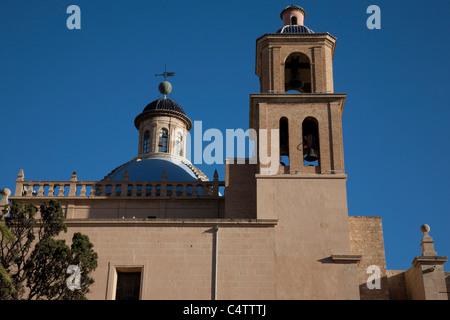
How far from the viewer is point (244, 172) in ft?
81.0

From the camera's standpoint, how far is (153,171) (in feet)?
93.8

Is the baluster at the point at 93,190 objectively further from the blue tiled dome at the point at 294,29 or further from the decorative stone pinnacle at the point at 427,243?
the decorative stone pinnacle at the point at 427,243

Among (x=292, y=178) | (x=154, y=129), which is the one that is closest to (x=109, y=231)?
(x=292, y=178)

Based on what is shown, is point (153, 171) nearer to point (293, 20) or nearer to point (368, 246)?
point (293, 20)

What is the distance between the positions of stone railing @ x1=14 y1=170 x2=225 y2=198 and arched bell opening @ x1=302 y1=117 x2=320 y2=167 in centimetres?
340

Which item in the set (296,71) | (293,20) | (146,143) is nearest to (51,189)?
(146,143)

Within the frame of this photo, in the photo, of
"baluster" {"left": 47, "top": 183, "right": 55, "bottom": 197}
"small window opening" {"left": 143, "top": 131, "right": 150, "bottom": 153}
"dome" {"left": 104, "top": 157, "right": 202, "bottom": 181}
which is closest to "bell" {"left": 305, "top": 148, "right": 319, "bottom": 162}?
"dome" {"left": 104, "top": 157, "right": 202, "bottom": 181}

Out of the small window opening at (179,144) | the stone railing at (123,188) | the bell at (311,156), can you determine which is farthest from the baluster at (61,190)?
the bell at (311,156)

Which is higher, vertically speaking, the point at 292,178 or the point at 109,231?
the point at 292,178

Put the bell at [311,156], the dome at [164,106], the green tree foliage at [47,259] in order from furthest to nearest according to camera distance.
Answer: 1. the dome at [164,106]
2. the bell at [311,156]
3. the green tree foliage at [47,259]

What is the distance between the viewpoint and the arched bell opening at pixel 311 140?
2427 cm

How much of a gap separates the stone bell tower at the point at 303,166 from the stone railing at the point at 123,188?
2804 mm
